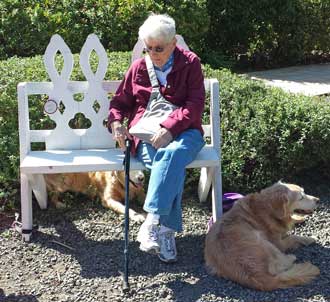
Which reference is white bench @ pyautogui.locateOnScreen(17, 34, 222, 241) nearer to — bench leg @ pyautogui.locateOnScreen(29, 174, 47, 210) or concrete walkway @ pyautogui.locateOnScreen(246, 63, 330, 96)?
bench leg @ pyautogui.locateOnScreen(29, 174, 47, 210)

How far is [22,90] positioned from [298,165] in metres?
2.34

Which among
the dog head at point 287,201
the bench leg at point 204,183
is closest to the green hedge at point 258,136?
the bench leg at point 204,183

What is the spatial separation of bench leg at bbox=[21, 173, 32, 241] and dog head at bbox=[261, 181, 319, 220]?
1690 mm

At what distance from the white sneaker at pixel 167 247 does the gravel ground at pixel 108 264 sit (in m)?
0.05

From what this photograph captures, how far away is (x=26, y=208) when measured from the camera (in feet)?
15.1

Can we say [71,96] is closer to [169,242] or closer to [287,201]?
[169,242]

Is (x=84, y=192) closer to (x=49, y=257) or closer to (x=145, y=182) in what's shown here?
(x=145, y=182)

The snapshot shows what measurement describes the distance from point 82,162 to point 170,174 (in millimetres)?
723

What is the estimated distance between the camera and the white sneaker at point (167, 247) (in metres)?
4.32

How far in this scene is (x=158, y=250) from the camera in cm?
421

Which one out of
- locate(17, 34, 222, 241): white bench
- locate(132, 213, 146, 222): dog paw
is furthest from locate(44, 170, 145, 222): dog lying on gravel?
locate(17, 34, 222, 241): white bench

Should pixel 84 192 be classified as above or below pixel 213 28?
below

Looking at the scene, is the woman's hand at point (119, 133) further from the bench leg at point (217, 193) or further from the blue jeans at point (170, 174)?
the bench leg at point (217, 193)

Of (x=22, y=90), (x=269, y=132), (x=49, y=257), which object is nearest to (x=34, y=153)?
(x=22, y=90)
